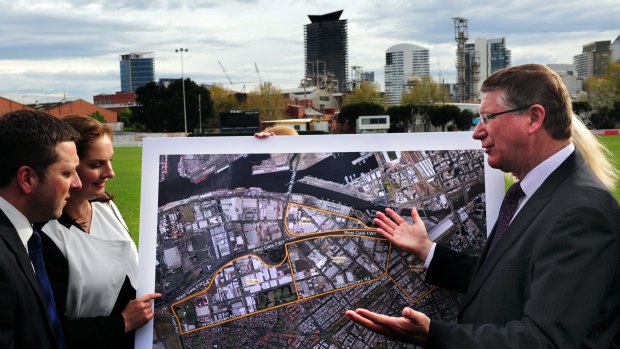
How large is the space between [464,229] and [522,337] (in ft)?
3.89

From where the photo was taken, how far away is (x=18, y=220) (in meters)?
3.01

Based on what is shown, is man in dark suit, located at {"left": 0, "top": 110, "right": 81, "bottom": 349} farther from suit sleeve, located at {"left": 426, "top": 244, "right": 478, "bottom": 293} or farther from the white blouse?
suit sleeve, located at {"left": 426, "top": 244, "right": 478, "bottom": 293}

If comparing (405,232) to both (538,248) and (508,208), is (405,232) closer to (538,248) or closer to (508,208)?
(508,208)

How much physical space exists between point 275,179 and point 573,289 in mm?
1758

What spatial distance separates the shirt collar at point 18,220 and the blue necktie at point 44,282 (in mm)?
113

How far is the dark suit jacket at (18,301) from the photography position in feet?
8.93

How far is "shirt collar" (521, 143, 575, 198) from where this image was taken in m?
2.96

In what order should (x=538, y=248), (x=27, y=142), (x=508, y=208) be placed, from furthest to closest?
1. (x=508, y=208)
2. (x=27, y=142)
3. (x=538, y=248)

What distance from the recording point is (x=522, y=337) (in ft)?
8.41

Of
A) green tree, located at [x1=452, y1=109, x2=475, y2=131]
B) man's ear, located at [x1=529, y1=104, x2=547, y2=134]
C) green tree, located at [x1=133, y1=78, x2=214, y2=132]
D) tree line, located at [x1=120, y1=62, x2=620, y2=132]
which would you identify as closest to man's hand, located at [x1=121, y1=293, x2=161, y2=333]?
man's ear, located at [x1=529, y1=104, x2=547, y2=134]

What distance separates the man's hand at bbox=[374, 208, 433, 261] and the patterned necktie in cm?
42

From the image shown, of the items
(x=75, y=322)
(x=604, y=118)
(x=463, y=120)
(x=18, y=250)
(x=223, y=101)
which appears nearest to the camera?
(x=18, y=250)

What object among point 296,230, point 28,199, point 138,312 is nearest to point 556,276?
point 296,230

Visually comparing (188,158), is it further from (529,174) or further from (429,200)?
(529,174)
